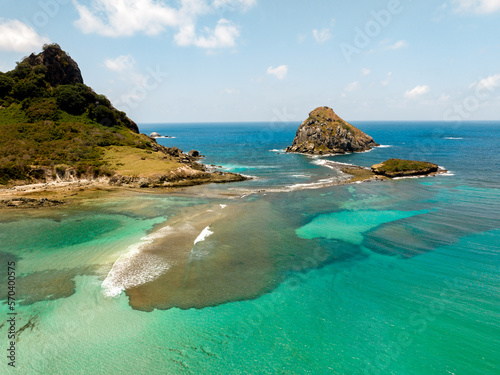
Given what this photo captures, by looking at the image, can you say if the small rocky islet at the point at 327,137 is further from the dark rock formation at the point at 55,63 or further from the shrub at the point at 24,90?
the shrub at the point at 24,90

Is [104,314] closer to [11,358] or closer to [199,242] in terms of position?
[11,358]

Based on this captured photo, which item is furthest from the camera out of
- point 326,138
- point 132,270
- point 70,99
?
point 326,138

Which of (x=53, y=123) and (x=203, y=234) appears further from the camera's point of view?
(x=53, y=123)

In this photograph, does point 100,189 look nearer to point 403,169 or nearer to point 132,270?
point 132,270

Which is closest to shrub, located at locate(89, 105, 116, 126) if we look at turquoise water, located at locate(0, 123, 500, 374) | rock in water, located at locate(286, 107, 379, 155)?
turquoise water, located at locate(0, 123, 500, 374)

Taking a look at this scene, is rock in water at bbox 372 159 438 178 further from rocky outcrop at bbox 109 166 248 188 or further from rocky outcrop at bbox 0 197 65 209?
rocky outcrop at bbox 0 197 65 209

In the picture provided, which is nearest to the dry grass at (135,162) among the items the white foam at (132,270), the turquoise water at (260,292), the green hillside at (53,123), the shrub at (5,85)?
the green hillside at (53,123)

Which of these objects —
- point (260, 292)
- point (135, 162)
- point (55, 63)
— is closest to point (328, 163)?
point (135, 162)
